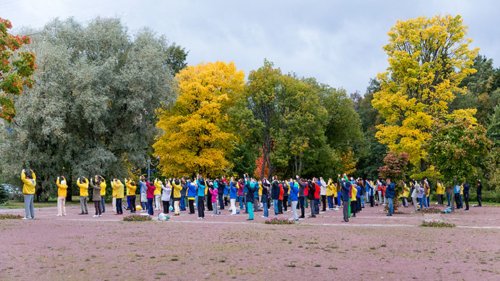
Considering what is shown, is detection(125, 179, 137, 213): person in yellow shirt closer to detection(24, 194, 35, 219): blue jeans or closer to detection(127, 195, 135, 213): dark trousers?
detection(127, 195, 135, 213): dark trousers

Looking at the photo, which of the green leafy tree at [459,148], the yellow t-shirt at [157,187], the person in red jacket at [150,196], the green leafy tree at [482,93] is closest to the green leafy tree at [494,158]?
the green leafy tree at [482,93]

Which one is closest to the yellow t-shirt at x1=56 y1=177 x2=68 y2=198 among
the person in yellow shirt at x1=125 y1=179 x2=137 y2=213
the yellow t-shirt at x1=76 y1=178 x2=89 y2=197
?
the yellow t-shirt at x1=76 y1=178 x2=89 y2=197

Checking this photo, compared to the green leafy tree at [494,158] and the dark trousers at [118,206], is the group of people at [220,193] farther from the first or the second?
the green leafy tree at [494,158]

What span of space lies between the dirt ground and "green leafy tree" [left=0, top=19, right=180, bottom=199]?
823 inches

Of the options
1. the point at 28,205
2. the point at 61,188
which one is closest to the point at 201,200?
the point at 61,188

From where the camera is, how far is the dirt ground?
10.6m

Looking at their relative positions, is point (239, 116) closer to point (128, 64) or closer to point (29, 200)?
point (128, 64)

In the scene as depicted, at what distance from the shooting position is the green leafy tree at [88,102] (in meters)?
39.4

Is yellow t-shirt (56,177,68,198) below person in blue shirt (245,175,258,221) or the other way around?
the other way around

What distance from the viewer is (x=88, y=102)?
130 feet

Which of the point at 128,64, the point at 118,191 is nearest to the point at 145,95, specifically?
the point at 128,64

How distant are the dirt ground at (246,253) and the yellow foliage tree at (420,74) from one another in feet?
64.1

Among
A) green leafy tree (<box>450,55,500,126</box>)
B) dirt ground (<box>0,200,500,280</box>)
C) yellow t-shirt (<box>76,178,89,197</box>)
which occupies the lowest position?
dirt ground (<box>0,200,500,280</box>)

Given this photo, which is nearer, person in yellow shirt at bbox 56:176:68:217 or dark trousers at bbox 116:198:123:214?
person in yellow shirt at bbox 56:176:68:217
